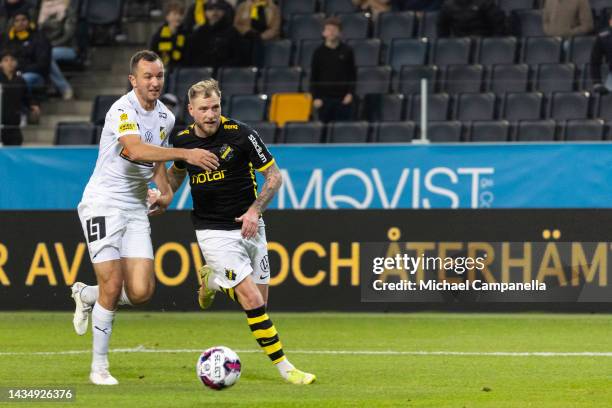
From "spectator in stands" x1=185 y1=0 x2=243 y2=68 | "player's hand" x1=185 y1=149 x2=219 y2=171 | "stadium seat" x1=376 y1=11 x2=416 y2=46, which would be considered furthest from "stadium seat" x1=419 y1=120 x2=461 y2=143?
"player's hand" x1=185 y1=149 x2=219 y2=171

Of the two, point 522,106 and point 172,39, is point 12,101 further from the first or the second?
point 522,106

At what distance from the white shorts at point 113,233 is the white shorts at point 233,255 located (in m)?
0.46

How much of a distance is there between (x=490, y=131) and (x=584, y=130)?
1197 mm

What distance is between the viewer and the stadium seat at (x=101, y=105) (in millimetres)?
20188

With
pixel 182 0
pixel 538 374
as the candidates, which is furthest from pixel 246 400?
pixel 182 0

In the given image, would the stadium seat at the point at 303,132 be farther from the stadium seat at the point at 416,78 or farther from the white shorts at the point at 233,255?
the white shorts at the point at 233,255

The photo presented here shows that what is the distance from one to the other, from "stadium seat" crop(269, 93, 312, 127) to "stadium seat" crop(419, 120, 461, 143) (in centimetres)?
174

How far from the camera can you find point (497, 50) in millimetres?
19297

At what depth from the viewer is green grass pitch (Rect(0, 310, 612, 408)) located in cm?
904

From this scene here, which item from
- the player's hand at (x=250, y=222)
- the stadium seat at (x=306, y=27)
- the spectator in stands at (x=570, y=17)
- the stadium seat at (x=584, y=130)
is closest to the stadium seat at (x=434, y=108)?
the stadium seat at (x=584, y=130)

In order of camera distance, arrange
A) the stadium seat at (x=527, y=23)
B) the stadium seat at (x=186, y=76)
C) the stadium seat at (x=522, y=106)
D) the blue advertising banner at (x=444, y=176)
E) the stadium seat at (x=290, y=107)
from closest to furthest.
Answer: the blue advertising banner at (x=444, y=176) → the stadium seat at (x=522, y=106) → the stadium seat at (x=290, y=107) → the stadium seat at (x=527, y=23) → the stadium seat at (x=186, y=76)

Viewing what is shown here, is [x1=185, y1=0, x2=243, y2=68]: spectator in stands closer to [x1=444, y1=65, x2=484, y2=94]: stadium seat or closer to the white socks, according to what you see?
[x1=444, y1=65, x2=484, y2=94]: stadium seat

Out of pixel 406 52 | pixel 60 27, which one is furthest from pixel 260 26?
pixel 60 27

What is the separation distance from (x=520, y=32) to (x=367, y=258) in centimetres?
566
